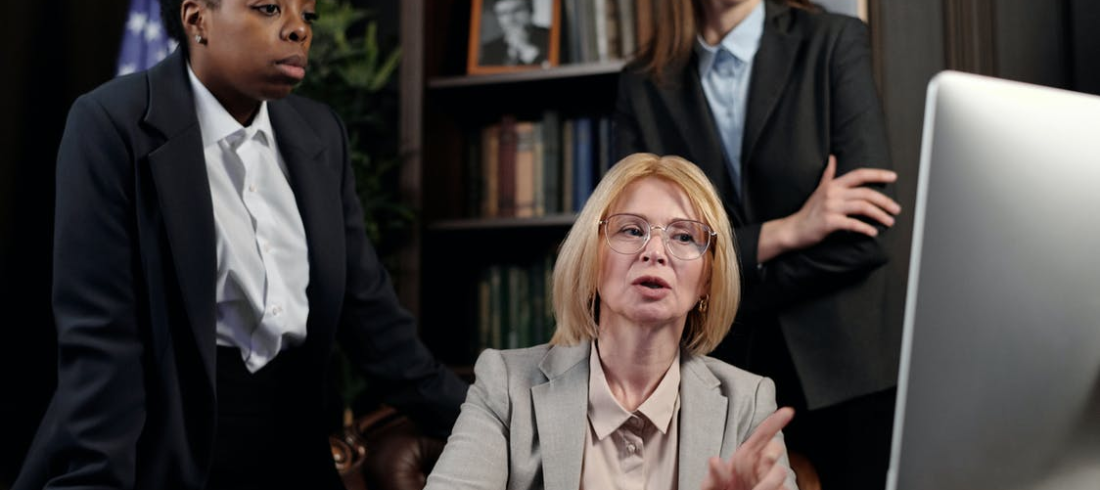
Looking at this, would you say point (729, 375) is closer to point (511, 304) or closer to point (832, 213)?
point (832, 213)

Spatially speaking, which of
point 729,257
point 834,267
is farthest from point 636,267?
point 834,267

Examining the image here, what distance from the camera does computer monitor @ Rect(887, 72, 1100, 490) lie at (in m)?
0.78

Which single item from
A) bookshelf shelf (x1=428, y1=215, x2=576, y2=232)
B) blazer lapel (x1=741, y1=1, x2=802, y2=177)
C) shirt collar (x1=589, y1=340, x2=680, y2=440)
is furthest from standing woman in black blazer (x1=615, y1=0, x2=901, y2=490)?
bookshelf shelf (x1=428, y1=215, x2=576, y2=232)

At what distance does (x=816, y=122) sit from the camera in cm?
178

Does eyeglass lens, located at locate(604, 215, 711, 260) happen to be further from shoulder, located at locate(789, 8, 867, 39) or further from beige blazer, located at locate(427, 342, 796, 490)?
shoulder, located at locate(789, 8, 867, 39)

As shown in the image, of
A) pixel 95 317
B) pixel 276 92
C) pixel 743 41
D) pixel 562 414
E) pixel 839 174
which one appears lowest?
pixel 562 414

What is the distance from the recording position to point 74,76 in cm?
272

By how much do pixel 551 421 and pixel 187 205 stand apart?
59 cm

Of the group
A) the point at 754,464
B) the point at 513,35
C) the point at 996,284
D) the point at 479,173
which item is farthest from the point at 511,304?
the point at 996,284

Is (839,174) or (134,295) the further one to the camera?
(839,174)

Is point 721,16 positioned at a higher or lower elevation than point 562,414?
higher

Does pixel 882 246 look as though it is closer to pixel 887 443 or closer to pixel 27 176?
pixel 887 443

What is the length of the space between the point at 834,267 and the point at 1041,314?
853mm

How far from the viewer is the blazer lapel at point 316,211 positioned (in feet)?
5.21
